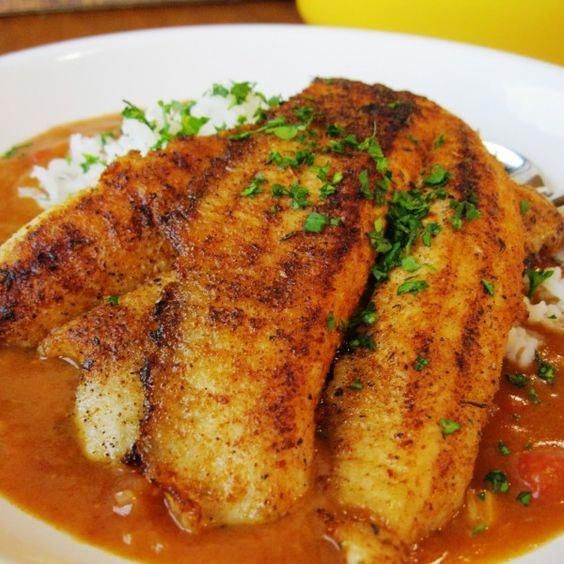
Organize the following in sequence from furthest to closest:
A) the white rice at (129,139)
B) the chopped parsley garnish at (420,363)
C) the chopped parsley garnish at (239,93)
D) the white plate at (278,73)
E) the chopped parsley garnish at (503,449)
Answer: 1. the white plate at (278,73)
2. the chopped parsley garnish at (239,93)
3. the white rice at (129,139)
4. the chopped parsley garnish at (503,449)
5. the chopped parsley garnish at (420,363)

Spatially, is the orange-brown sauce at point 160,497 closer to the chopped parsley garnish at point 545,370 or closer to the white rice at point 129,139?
the chopped parsley garnish at point 545,370

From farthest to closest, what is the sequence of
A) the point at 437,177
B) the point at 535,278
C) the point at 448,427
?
the point at 535,278
the point at 437,177
the point at 448,427

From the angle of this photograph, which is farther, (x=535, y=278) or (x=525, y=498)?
(x=535, y=278)

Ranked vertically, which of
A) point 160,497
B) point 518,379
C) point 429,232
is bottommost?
point 160,497

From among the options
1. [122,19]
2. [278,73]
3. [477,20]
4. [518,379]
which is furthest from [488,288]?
[122,19]

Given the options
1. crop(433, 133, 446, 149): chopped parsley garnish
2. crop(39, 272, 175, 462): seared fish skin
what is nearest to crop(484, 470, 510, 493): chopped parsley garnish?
crop(39, 272, 175, 462): seared fish skin

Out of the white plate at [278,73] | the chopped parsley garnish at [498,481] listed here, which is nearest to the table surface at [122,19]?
the white plate at [278,73]

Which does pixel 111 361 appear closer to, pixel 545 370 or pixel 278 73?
pixel 545 370
